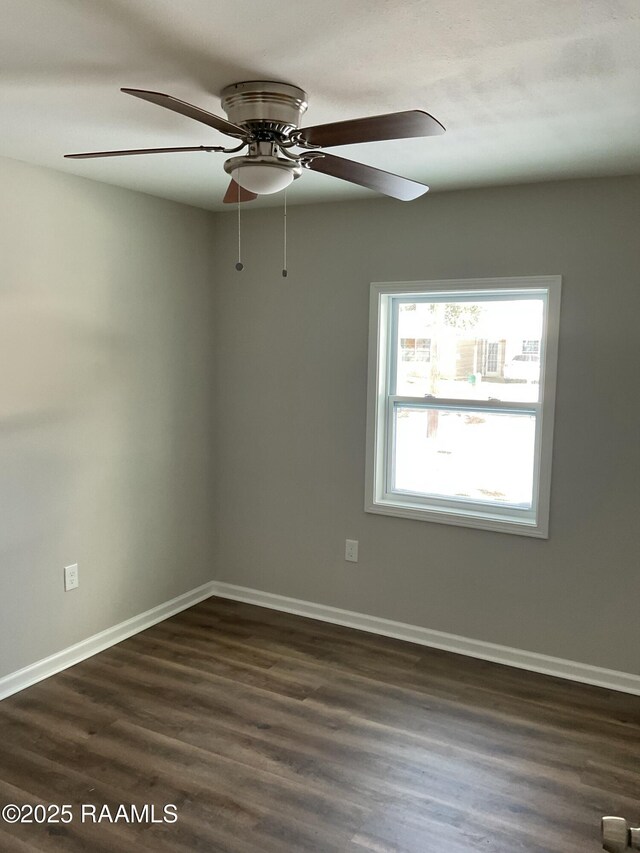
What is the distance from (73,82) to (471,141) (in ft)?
4.61

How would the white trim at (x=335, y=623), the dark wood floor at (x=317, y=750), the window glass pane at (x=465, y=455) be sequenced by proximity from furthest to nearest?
the window glass pane at (x=465, y=455) < the white trim at (x=335, y=623) < the dark wood floor at (x=317, y=750)

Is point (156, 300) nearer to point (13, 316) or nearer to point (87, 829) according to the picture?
point (13, 316)

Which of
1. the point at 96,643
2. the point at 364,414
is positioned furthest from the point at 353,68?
the point at 96,643

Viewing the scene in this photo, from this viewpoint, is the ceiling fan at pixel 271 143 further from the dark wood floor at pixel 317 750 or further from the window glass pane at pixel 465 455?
the dark wood floor at pixel 317 750

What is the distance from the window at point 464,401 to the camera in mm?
3410

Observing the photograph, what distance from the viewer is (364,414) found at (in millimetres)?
3814

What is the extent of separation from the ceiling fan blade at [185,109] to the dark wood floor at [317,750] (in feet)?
7.10

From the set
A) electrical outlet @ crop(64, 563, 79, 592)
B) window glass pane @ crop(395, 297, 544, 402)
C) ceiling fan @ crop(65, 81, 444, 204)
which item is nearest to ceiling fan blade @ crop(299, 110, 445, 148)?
ceiling fan @ crop(65, 81, 444, 204)

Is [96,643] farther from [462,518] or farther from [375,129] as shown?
[375,129]

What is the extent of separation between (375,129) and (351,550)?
2.62 metres

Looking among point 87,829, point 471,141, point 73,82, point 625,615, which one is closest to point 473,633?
point 625,615

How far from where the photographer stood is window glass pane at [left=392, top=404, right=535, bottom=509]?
3533 millimetres

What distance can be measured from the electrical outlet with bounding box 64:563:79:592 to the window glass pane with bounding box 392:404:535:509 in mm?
1738

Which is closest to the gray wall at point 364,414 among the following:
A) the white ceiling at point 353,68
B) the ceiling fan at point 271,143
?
the white ceiling at point 353,68
